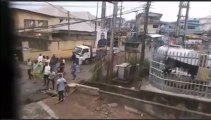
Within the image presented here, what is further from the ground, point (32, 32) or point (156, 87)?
point (32, 32)

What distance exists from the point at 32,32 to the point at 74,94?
571 inches

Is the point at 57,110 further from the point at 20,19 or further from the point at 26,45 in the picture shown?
the point at 20,19

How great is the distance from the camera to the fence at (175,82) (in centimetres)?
1354

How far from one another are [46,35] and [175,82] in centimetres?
1706

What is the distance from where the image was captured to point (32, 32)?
26.8m

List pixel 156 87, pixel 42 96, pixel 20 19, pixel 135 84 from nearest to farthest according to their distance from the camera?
pixel 42 96 → pixel 156 87 → pixel 135 84 → pixel 20 19

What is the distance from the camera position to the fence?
44.4 feet

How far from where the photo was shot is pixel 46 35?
91.2 feet

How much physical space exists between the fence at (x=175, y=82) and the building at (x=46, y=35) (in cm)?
859

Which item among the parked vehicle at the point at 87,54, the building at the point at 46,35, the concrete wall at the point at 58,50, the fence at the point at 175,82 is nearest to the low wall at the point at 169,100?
the fence at the point at 175,82

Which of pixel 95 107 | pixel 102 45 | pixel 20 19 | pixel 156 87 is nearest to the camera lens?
pixel 95 107

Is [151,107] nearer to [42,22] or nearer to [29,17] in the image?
[29,17]

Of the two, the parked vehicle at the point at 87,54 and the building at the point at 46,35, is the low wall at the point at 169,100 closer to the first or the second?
the building at the point at 46,35

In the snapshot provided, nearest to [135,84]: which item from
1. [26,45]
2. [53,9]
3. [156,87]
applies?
[156,87]
